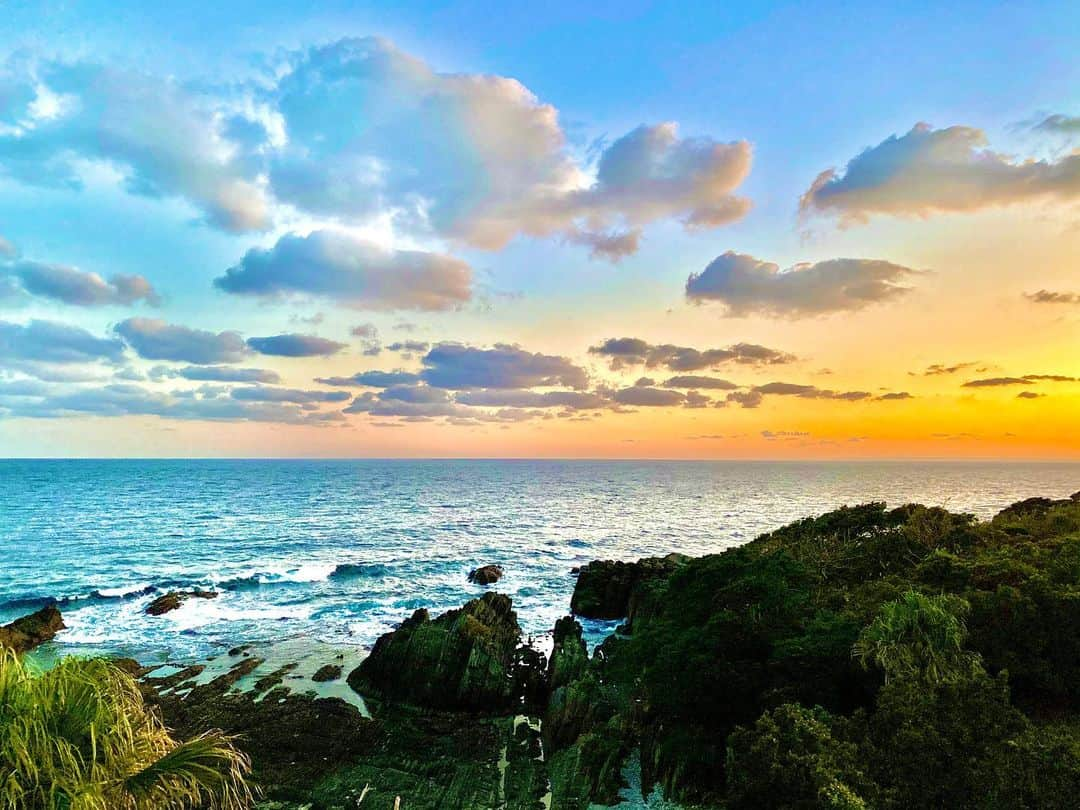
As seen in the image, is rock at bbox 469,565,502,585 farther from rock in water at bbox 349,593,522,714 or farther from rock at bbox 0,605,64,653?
rock at bbox 0,605,64,653

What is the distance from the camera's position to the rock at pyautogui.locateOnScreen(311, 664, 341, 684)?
3234 cm

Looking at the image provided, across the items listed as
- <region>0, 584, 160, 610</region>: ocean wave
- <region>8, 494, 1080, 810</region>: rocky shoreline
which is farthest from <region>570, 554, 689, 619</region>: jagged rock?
<region>0, 584, 160, 610</region>: ocean wave

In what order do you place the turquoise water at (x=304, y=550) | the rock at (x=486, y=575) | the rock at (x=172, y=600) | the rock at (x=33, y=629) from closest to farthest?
1. the rock at (x=33, y=629)
2. the turquoise water at (x=304, y=550)
3. the rock at (x=172, y=600)
4. the rock at (x=486, y=575)

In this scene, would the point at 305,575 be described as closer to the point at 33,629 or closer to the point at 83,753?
the point at 33,629

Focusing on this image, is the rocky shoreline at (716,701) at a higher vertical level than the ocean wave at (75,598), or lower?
higher

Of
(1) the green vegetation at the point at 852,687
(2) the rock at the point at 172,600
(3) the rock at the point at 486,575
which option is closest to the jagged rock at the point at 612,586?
(3) the rock at the point at 486,575

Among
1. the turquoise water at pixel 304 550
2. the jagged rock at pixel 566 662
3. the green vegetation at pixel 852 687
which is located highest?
the green vegetation at pixel 852 687

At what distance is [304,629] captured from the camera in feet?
140

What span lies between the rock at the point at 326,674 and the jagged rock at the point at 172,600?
21590mm

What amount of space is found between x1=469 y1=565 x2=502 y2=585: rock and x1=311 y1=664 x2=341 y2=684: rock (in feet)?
82.2

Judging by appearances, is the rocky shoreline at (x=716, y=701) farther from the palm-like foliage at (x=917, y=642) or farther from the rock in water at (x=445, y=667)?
the palm-like foliage at (x=917, y=642)

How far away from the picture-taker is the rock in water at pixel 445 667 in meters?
29.7

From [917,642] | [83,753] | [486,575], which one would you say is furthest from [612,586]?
[83,753]

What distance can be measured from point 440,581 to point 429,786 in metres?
37.3
